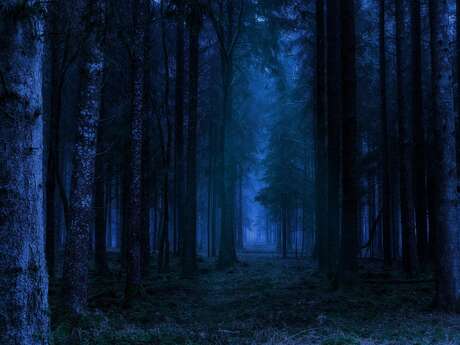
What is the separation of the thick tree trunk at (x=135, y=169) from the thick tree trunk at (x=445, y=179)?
6383 mm

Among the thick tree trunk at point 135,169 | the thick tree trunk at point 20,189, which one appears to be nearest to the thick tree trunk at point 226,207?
the thick tree trunk at point 135,169

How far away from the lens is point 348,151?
12445 mm

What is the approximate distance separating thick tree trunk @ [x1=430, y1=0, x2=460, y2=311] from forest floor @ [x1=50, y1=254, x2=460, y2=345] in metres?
0.62

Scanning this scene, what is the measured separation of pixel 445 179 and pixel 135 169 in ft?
21.4

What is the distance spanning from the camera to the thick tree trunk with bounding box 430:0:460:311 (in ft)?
30.3

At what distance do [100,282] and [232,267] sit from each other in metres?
6.60

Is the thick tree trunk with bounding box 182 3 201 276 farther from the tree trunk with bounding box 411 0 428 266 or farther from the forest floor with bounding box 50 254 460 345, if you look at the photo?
the tree trunk with bounding box 411 0 428 266

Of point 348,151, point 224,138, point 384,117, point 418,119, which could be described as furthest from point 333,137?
point 224,138

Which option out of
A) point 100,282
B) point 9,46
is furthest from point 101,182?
point 9,46

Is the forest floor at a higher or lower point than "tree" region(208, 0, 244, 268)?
lower

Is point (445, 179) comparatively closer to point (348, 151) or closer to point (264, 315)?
point (348, 151)

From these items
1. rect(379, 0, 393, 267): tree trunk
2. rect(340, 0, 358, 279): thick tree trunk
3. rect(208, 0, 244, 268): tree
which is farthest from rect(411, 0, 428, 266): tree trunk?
rect(208, 0, 244, 268): tree

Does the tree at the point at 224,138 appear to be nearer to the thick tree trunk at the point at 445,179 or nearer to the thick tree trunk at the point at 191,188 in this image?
the thick tree trunk at the point at 191,188

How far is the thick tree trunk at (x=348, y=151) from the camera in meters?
12.2
